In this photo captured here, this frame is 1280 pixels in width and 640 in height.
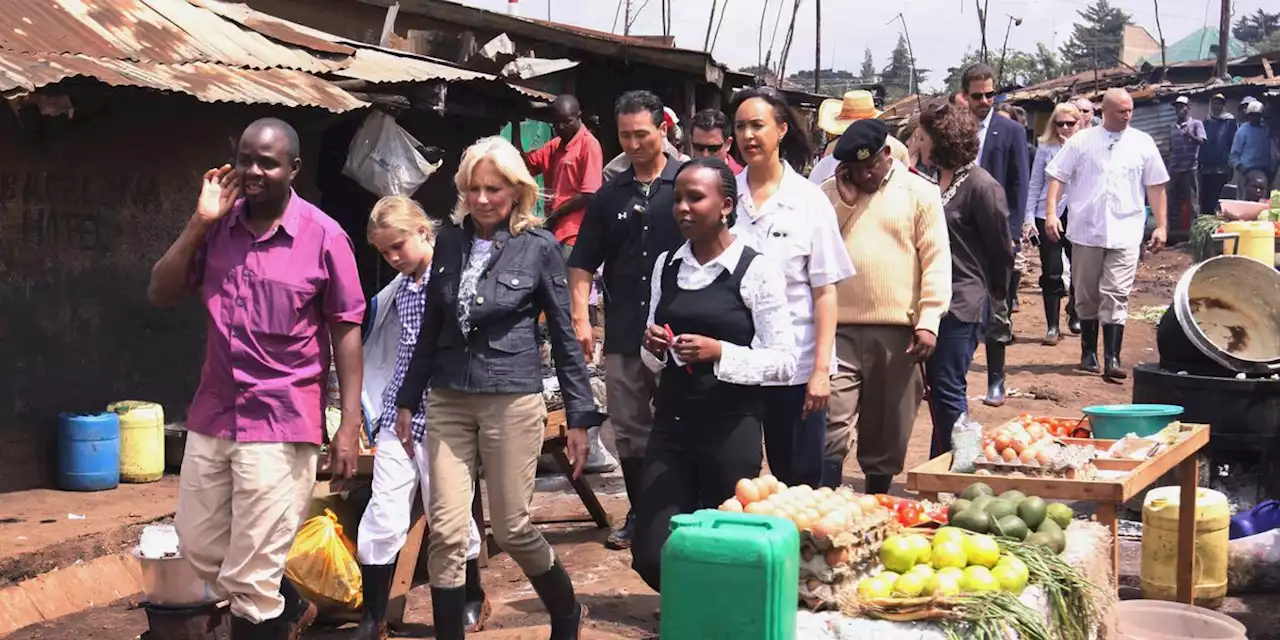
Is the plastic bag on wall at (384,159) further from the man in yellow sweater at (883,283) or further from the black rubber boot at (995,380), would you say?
the man in yellow sweater at (883,283)

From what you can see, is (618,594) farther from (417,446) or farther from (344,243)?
(344,243)

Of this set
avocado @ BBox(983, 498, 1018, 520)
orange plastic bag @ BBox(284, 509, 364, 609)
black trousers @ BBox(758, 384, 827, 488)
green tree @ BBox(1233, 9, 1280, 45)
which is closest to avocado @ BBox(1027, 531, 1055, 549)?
avocado @ BBox(983, 498, 1018, 520)

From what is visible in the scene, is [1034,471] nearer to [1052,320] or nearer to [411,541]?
[411,541]

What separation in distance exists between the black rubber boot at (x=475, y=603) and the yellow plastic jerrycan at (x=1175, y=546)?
3006mm

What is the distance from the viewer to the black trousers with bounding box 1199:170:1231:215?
81.0 ft

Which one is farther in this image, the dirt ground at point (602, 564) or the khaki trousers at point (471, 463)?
the dirt ground at point (602, 564)

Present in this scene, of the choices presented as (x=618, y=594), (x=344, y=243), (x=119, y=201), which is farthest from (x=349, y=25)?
(x=344, y=243)

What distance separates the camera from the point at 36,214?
893cm

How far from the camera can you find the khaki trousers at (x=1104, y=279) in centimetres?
1173

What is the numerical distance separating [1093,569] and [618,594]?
8.62ft

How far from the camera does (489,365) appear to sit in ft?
18.2

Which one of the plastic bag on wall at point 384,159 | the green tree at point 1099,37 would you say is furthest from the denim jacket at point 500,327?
the green tree at point 1099,37

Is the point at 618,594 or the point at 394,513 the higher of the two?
the point at 394,513

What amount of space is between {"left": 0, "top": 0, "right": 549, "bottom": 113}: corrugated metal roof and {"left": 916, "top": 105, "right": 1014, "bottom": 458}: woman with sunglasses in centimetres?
382
